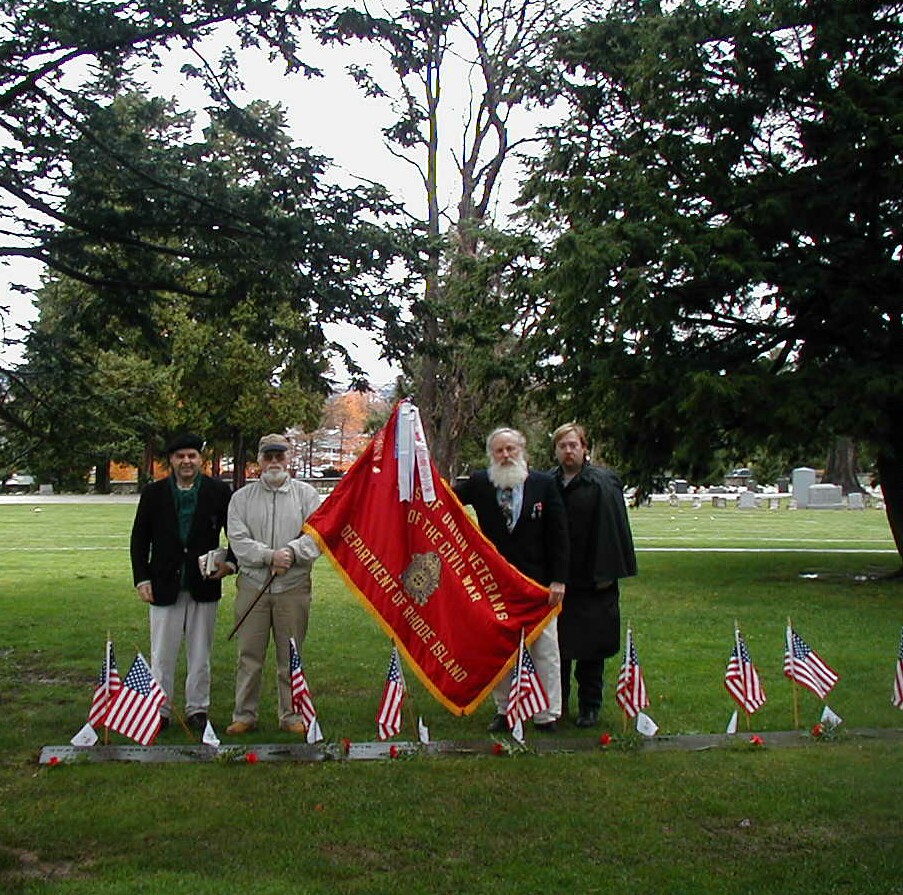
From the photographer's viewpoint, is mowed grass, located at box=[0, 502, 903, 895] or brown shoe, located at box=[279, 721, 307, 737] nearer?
mowed grass, located at box=[0, 502, 903, 895]

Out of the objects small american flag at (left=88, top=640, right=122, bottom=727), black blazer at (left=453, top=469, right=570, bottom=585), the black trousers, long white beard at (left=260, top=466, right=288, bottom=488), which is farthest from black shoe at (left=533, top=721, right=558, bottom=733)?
small american flag at (left=88, top=640, right=122, bottom=727)

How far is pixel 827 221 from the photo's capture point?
15.1 metres

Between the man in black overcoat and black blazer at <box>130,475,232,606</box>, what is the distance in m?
2.34

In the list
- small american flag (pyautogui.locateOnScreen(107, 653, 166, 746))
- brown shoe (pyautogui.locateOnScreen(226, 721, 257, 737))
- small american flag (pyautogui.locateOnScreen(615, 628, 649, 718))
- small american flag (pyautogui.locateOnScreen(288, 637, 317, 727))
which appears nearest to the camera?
small american flag (pyautogui.locateOnScreen(107, 653, 166, 746))

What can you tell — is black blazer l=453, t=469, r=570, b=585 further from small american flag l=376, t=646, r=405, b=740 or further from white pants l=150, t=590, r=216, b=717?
white pants l=150, t=590, r=216, b=717

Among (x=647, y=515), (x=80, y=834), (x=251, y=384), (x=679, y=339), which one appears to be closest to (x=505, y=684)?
(x=80, y=834)

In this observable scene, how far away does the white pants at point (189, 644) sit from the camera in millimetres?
7223

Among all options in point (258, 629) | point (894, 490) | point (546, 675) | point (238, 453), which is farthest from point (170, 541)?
point (238, 453)

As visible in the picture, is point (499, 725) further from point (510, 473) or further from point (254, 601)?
point (254, 601)

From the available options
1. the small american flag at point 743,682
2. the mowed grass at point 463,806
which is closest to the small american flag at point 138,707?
the mowed grass at point 463,806

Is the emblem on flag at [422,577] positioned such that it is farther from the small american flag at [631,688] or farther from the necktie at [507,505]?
the small american flag at [631,688]

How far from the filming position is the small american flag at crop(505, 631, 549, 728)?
22.2ft

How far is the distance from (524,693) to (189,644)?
2.25 meters

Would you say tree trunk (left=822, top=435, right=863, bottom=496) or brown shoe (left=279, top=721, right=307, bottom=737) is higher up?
tree trunk (left=822, top=435, right=863, bottom=496)
